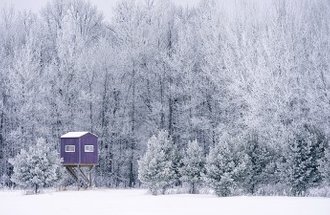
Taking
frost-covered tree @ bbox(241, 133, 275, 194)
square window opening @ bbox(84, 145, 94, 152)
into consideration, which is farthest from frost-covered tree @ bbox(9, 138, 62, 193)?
frost-covered tree @ bbox(241, 133, 275, 194)

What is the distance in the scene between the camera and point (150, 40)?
39031 mm

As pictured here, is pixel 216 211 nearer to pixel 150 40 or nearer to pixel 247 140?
pixel 247 140

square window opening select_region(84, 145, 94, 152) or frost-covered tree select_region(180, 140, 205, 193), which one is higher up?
square window opening select_region(84, 145, 94, 152)

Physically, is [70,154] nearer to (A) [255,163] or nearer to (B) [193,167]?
(B) [193,167]

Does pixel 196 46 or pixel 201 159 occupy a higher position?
pixel 196 46

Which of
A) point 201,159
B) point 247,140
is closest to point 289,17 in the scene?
point 247,140

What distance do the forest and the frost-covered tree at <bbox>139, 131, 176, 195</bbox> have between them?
0.24ft

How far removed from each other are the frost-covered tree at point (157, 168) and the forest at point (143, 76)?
7cm

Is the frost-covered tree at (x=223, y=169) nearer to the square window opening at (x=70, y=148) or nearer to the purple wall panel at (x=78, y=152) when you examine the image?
the purple wall panel at (x=78, y=152)

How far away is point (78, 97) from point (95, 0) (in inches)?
530

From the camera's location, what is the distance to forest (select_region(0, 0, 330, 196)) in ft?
94.9

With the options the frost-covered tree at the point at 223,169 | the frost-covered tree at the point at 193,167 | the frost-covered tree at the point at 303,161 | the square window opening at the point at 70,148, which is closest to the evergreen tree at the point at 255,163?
the frost-covered tree at the point at 223,169

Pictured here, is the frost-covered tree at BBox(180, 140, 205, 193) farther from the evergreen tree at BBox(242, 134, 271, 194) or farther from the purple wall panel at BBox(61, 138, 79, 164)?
the purple wall panel at BBox(61, 138, 79, 164)

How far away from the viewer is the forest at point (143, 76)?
28923 millimetres
